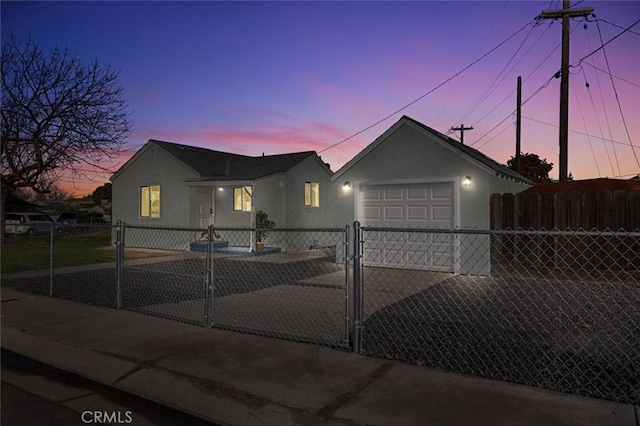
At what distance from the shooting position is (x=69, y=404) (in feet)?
12.7

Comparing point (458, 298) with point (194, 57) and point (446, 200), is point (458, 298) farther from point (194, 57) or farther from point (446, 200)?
point (194, 57)

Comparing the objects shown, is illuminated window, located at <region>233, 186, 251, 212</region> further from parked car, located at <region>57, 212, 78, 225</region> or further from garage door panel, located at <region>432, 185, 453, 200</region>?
parked car, located at <region>57, 212, 78, 225</region>

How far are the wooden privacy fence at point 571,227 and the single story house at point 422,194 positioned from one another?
0.57 metres

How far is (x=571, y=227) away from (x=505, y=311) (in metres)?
4.80

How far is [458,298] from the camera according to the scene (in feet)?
27.0

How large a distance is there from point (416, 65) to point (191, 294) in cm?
1072

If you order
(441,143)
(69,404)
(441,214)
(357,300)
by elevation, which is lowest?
(69,404)

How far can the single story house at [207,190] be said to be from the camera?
17859mm

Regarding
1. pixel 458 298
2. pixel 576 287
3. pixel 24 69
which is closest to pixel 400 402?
pixel 458 298

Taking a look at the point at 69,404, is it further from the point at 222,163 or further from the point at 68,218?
the point at 68,218

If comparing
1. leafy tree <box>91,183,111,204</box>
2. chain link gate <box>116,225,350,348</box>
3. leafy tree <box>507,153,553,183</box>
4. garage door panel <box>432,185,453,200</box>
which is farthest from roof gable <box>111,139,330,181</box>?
leafy tree <box>91,183,111,204</box>

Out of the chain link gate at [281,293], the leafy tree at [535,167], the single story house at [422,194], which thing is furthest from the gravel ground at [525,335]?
the leafy tree at [535,167]

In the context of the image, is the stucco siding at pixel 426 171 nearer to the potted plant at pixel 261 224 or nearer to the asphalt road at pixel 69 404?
the potted plant at pixel 261 224

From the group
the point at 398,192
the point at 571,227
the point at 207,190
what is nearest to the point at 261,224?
the point at 207,190
